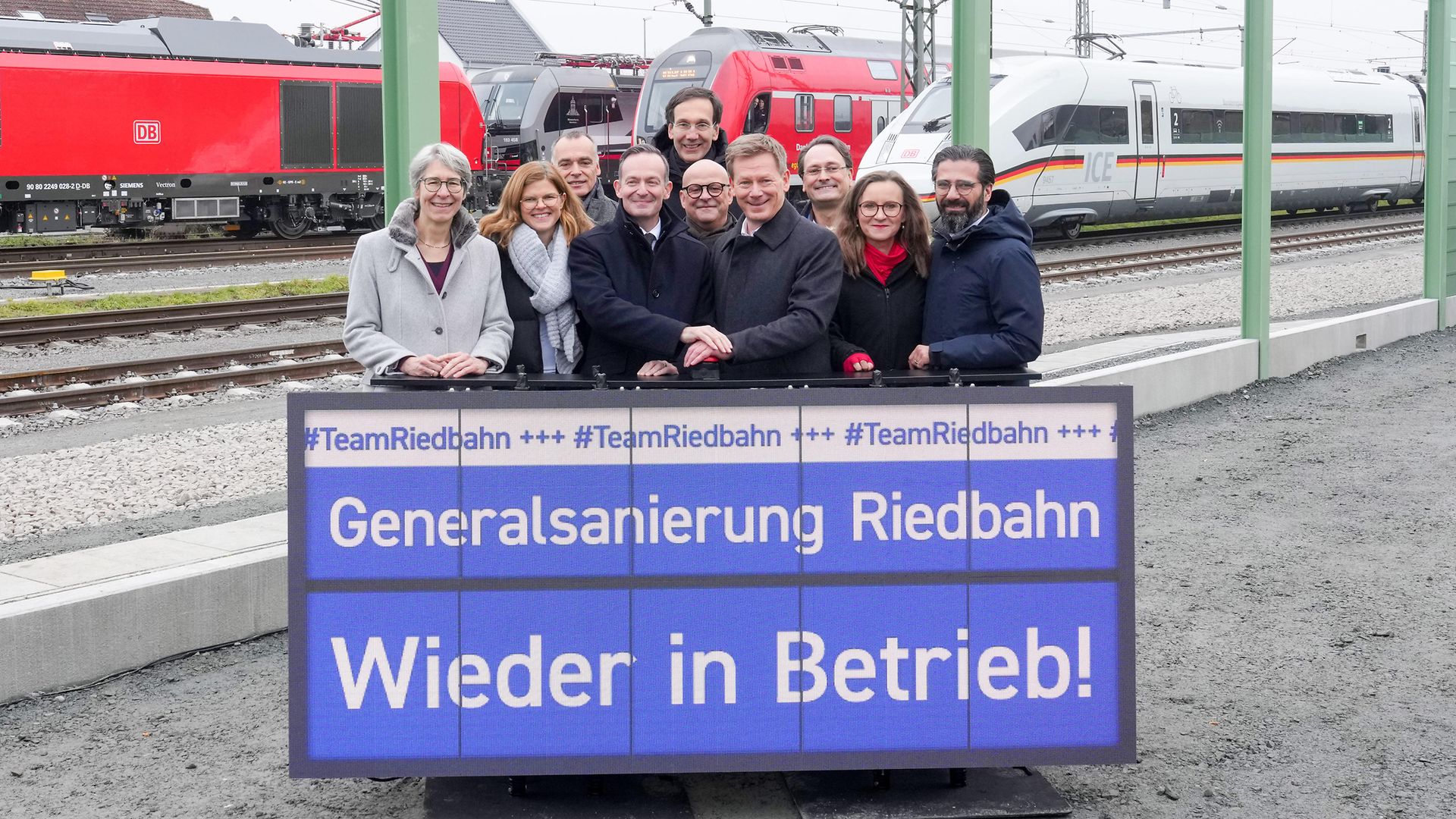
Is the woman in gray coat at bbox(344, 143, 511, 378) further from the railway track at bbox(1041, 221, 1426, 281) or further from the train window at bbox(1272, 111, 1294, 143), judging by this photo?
the train window at bbox(1272, 111, 1294, 143)

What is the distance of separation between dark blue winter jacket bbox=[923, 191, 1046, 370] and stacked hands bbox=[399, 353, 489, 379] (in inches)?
51.4

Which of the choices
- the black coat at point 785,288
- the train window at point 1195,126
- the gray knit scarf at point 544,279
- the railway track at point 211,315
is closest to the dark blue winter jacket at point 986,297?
the black coat at point 785,288

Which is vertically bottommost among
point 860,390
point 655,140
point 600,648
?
point 600,648

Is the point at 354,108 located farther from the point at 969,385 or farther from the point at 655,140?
the point at 969,385

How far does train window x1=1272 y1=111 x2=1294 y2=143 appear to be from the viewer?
96.4 feet

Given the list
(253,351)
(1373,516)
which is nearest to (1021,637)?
(1373,516)

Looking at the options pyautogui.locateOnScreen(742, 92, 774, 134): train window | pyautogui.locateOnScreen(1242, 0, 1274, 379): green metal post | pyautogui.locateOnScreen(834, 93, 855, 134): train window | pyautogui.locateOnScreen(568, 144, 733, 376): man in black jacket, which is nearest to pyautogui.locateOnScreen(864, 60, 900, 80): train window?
pyautogui.locateOnScreen(834, 93, 855, 134): train window

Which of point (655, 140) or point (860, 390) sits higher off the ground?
point (655, 140)

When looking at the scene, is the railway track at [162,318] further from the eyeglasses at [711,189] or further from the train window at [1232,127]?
the train window at [1232,127]

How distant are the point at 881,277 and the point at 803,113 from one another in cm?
2557

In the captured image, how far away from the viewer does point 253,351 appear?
1273 centimetres

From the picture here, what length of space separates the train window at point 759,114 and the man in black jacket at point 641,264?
24291 millimetres

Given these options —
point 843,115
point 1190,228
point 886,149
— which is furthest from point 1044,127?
point 843,115

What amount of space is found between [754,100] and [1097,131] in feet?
22.2
